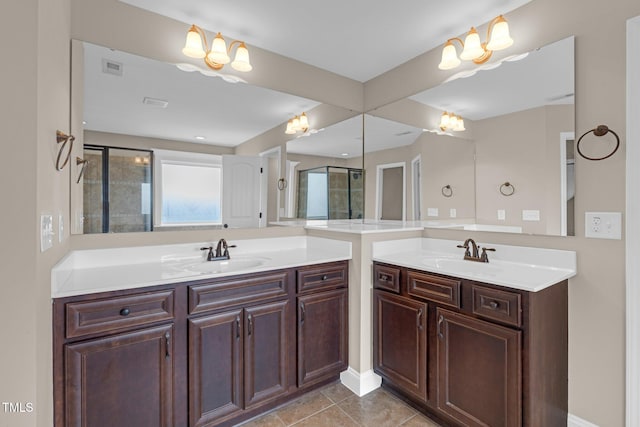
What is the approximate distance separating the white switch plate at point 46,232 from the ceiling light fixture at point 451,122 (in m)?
2.40

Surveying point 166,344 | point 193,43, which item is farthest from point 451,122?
point 166,344

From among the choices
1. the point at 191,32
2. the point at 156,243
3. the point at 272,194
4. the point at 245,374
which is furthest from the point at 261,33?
the point at 245,374

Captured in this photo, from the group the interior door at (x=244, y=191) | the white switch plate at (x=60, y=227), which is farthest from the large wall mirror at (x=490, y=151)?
the white switch plate at (x=60, y=227)

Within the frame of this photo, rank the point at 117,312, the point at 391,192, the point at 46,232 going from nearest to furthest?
the point at 46,232, the point at 117,312, the point at 391,192

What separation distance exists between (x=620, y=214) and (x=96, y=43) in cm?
290

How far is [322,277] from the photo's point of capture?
6.89 ft

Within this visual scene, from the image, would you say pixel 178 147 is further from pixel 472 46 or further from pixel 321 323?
pixel 472 46

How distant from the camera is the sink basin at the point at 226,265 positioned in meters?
1.78

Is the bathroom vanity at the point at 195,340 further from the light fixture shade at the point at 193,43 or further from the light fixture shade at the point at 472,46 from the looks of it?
the light fixture shade at the point at 472,46

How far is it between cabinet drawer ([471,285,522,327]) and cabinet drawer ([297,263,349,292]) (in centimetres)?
89

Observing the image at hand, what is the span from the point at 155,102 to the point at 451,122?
2.08 meters

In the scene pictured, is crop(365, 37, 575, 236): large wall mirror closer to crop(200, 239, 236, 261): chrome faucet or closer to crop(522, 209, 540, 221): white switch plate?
crop(522, 209, 540, 221): white switch plate

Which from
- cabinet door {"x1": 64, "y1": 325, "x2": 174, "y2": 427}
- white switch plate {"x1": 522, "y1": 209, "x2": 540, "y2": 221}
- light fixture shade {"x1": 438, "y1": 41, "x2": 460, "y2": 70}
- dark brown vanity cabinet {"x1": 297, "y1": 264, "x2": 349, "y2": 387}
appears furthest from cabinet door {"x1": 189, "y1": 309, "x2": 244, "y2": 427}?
light fixture shade {"x1": 438, "y1": 41, "x2": 460, "y2": 70}

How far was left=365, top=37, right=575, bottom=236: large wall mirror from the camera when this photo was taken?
1.71m
